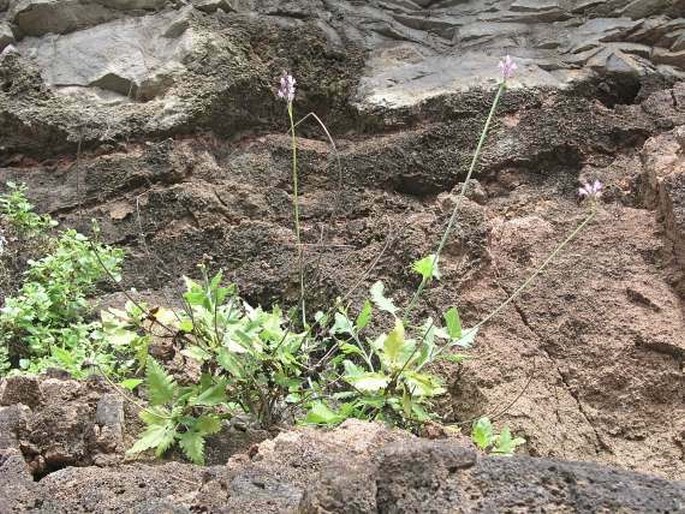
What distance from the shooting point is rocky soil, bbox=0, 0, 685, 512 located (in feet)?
7.25

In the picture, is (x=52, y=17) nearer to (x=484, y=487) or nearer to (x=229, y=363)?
(x=229, y=363)

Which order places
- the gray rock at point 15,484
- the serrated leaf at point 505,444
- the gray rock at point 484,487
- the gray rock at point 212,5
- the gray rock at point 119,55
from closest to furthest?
the gray rock at point 484,487 < the gray rock at point 15,484 < the serrated leaf at point 505,444 < the gray rock at point 119,55 < the gray rock at point 212,5

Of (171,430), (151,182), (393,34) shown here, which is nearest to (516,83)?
(393,34)

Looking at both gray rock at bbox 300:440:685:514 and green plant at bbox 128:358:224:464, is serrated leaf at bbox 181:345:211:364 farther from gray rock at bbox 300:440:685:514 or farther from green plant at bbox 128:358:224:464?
gray rock at bbox 300:440:685:514

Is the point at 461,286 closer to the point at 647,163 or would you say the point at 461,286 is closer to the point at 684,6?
the point at 647,163

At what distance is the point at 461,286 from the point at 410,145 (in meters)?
1.04

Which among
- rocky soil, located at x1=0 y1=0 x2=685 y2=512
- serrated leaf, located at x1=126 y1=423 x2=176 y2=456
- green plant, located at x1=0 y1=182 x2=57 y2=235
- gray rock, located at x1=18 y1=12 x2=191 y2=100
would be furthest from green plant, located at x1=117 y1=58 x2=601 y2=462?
gray rock, located at x1=18 y1=12 x2=191 y2=100

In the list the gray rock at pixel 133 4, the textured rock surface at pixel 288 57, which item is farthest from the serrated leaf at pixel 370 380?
the gray rock at pixel 133 4

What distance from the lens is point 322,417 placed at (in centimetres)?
263

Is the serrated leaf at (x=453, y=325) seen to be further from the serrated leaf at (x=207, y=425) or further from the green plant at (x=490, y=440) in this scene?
the serrated leaf at (x=207, y=425)

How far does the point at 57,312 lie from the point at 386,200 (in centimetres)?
155

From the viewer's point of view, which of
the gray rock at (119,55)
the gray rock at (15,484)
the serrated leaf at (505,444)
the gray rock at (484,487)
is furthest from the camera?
the gray rock at (119,55)

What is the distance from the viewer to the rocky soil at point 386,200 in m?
2.21

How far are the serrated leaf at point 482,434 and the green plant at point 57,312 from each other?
131 centimetres
